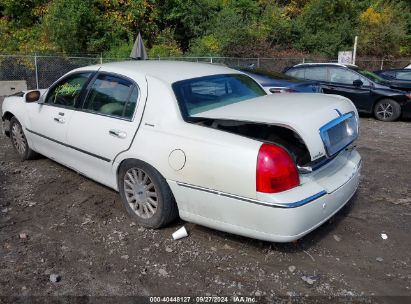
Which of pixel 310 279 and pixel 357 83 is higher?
pixel 357 83

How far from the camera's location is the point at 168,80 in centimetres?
408

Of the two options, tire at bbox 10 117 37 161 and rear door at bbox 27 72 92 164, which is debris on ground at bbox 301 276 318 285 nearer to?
rear door at bbox 27 72 92 164

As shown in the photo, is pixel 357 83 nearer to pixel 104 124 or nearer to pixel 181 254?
pixel 104 124

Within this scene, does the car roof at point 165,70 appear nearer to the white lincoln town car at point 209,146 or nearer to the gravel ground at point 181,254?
the white lincoln town car at point 209,146

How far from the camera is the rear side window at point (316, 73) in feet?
38.2

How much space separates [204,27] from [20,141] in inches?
806

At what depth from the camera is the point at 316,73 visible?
38.5 ft

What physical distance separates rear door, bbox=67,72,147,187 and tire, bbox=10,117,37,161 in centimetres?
154

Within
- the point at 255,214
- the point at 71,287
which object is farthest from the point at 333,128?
the point at 71,287

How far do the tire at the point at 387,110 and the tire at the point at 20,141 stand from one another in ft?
28.1

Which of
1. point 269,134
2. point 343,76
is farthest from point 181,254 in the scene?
point 343,76

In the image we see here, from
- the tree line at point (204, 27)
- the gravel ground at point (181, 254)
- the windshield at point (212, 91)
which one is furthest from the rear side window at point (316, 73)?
the tree line at point (204, 27)

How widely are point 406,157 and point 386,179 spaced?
59.8 inches

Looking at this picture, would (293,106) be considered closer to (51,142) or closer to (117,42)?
(51,142)
